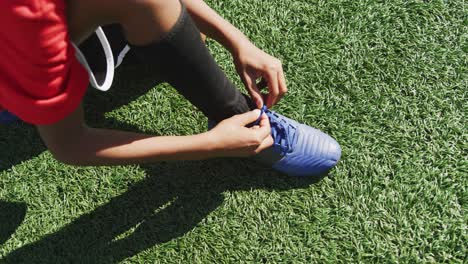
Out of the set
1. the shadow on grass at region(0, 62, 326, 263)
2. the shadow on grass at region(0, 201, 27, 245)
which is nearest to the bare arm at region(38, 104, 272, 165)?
the shadow on grass at region(0, 62, 326, 263)

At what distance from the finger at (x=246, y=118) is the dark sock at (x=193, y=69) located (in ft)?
0.16

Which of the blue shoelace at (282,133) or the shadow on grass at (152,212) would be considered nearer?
the blue shoelace at (282,133)

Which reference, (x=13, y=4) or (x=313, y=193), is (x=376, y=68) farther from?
(x=13, y=4)

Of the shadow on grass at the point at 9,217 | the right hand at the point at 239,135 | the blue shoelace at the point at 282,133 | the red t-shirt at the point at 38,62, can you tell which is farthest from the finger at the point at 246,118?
the shadow on grass at the point at 9,217

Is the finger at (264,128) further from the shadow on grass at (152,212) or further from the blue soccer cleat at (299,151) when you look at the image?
the shadow on grass at (152,212)

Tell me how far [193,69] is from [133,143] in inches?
9.1

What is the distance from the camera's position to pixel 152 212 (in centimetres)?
171

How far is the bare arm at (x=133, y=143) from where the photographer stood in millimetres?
1193

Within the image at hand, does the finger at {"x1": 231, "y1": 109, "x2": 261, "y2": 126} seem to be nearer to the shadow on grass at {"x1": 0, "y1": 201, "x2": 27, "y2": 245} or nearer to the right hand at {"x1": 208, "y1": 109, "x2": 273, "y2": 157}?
the right hand at {"x1": 208, "y1": 109, "x2": 273, "y2": 157}

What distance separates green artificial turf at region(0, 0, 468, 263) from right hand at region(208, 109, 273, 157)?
327 mm

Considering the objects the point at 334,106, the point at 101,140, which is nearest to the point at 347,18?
the point at 334,106

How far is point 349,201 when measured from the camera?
5.34 ft

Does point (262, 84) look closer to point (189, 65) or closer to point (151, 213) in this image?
point (189, 65)

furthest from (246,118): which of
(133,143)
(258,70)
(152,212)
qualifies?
(152,212)
